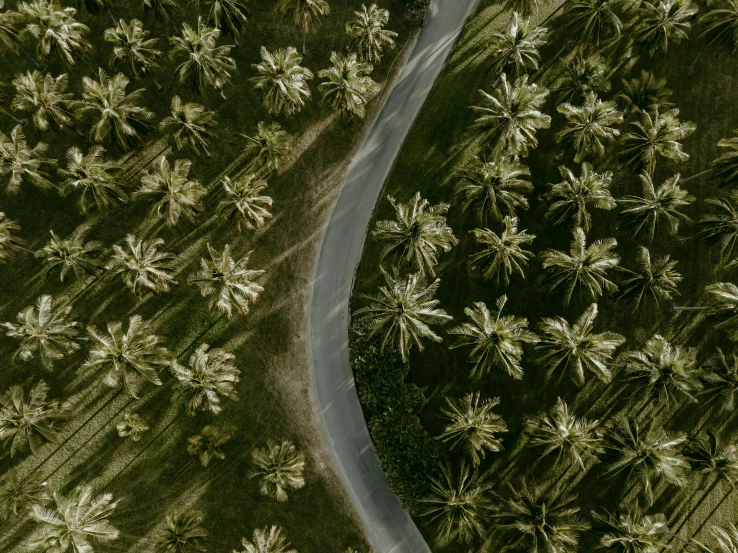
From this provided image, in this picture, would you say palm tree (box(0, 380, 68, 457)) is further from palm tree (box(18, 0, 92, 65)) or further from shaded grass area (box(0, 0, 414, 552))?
palm tree (box(18, 0, 92, 65))

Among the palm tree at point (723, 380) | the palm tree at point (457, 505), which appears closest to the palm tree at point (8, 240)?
the palm tree at point (457, 505)

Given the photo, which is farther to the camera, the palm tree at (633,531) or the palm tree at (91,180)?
the palm tree at (91,180)

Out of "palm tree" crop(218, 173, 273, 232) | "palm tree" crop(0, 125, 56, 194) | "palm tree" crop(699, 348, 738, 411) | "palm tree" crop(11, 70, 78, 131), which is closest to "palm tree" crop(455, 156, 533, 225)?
"palm tree" crop(218, 173, 273, 232)

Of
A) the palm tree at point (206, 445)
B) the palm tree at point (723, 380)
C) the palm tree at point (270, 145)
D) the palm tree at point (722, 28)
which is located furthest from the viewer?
the palm tree at point (206, 445)

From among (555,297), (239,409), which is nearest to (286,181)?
(239,409)

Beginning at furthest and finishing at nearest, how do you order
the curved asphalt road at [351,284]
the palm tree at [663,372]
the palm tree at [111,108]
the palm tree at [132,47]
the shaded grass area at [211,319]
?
the curved asphalt road at [351,284] → the shaded grass area at [211,319] → the palm tree at [132,47] → the palm tree at [111,108] → the palm tree at [663,372]

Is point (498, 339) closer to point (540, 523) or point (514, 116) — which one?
point (540, 523)

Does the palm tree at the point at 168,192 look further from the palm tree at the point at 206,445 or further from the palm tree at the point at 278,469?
the palm tree at the point at 278,469

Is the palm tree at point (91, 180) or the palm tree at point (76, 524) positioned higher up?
the palm tree at point (91, 180)
